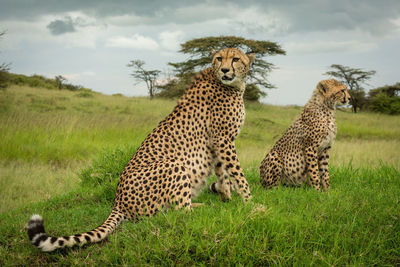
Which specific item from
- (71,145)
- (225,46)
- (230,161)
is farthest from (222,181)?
(225,46)

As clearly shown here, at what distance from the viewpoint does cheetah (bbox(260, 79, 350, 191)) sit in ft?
13.0

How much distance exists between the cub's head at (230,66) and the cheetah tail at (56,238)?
5.09ft

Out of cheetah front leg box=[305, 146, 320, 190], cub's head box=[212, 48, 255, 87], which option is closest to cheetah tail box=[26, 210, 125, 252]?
cub's head box=[212, 48, 255, 87]

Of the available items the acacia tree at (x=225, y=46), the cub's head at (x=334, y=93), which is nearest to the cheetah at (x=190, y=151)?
the cub's head at (x=334, y=93)

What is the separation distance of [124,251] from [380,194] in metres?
2.62

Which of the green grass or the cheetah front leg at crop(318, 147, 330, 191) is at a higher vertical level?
the cheetah front leg at crop(318, 147, 330, 191)

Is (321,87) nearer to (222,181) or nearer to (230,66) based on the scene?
(230,66)

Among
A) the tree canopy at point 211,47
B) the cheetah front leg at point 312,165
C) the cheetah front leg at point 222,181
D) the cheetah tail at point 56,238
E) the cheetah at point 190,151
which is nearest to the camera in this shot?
the cheetah tail at point 56,238

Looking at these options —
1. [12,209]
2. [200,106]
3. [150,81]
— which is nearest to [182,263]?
[200,106]

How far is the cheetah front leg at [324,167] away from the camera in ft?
13.5

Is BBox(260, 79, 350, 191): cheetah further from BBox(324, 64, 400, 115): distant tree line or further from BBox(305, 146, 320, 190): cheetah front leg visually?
BBox(324, 64, 400, 115): distant tree line

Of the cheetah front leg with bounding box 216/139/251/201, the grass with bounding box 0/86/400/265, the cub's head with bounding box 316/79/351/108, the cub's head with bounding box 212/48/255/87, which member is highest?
the cub's head with bounding box 212/48/255/87

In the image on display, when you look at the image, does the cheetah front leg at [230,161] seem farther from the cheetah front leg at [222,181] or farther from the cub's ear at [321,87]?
the cub's ear at [321,87]

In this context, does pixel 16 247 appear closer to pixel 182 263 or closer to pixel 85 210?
pixel 85 210
